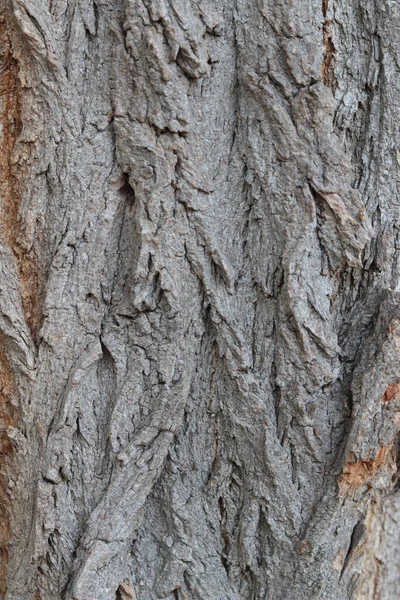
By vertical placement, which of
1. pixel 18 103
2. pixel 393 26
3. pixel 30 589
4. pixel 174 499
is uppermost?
pixel 393 26

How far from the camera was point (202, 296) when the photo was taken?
1.33 meters

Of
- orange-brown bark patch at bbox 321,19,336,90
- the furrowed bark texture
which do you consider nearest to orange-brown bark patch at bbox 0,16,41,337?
the furrowed bark texture

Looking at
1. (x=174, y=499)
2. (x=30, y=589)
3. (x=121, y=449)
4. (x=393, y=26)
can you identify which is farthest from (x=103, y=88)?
(x=30, y=589)

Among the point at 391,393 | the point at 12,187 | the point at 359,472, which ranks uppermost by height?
the point at 12,187

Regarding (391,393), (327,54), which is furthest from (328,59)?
(391,393)

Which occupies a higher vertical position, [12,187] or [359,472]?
[12,187]

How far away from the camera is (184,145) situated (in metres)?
1.29

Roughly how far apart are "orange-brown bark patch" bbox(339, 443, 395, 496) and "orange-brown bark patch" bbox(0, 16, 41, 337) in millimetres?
729

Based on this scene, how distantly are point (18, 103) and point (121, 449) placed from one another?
0.78 m

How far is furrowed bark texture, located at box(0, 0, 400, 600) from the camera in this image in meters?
1.29

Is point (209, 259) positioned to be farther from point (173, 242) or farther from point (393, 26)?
point (393, 26)

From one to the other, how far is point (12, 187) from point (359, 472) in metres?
0.97

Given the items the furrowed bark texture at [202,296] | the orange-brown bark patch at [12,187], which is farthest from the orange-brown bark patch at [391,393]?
the orange-brown bark patch at [12,187]

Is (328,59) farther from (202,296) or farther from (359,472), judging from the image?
(359,472)
